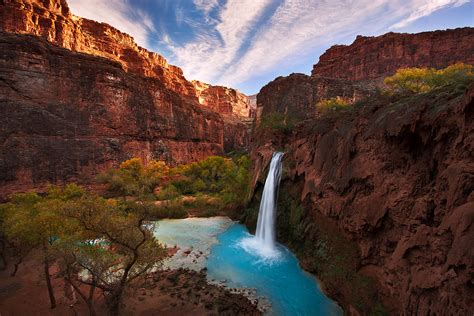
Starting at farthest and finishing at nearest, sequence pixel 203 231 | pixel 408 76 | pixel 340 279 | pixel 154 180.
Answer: pixel 154 180
pixel 203 231
pixel 408 76
pixel 340 279

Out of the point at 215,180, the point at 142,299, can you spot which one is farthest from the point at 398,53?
→ the point at 142,299

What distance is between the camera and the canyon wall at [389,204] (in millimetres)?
6355

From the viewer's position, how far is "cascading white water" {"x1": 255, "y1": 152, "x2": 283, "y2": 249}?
63.7 ft

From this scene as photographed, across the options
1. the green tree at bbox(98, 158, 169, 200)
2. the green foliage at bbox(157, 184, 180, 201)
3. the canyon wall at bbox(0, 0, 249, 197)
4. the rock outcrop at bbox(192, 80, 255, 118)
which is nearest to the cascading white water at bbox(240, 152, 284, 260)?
the green foliage at bbox(157, 184, 180, 201)

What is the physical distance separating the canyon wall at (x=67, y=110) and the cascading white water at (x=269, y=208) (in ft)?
84.7

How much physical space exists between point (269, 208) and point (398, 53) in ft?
242

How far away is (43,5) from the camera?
47531 millimetres

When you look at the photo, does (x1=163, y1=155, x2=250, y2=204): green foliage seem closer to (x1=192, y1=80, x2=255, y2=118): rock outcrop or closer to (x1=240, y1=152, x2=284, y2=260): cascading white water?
(x1=240, y1=152, x2=284, y2=260): cascading white water

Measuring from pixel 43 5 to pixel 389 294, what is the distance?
Answer: 6975 centimetres

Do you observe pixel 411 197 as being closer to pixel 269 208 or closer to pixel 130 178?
pixel 269 208

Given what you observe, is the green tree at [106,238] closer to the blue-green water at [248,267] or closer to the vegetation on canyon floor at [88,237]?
the vegetation on canyon floor at [88,237]

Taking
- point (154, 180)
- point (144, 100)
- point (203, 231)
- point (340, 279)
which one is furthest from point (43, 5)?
point (340, 279)

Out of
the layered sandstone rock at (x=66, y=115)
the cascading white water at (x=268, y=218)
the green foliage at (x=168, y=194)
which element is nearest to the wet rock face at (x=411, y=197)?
the cascading white water at (x=268, y=218)

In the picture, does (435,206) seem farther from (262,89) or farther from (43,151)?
(262,89)
